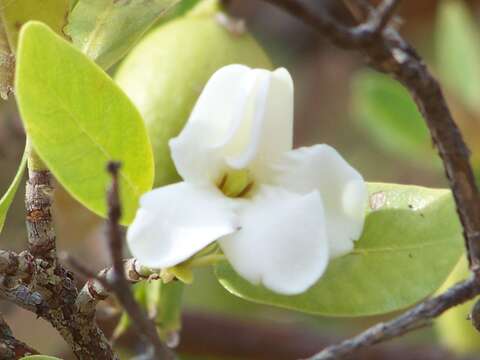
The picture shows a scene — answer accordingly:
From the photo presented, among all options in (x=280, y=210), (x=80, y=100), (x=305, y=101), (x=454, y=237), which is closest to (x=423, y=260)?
(x=454, y=237)

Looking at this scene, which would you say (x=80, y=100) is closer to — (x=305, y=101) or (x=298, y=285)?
(x=298, y=285)

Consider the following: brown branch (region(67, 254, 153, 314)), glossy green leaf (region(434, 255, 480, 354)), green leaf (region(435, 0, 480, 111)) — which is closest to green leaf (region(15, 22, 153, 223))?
brown branch (region(67, 254, 153, 314))

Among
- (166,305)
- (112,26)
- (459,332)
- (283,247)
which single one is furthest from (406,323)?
(459,332)

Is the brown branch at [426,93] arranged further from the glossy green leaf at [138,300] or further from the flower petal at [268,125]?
the glossy green leaf at [138,300]

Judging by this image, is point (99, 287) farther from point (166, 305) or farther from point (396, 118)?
point (396, 118)

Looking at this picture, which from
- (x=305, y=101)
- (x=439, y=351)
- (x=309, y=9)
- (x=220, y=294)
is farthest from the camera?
(x=305, y=101)

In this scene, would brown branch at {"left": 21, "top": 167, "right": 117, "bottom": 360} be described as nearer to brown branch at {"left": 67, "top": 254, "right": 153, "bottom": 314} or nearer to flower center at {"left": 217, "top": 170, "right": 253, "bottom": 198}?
brown branch at {"left": 67, "top": 254, "right": 153, "bottom": 314}

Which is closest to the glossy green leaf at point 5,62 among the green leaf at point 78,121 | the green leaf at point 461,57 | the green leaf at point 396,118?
the green leaf at point 78,121
